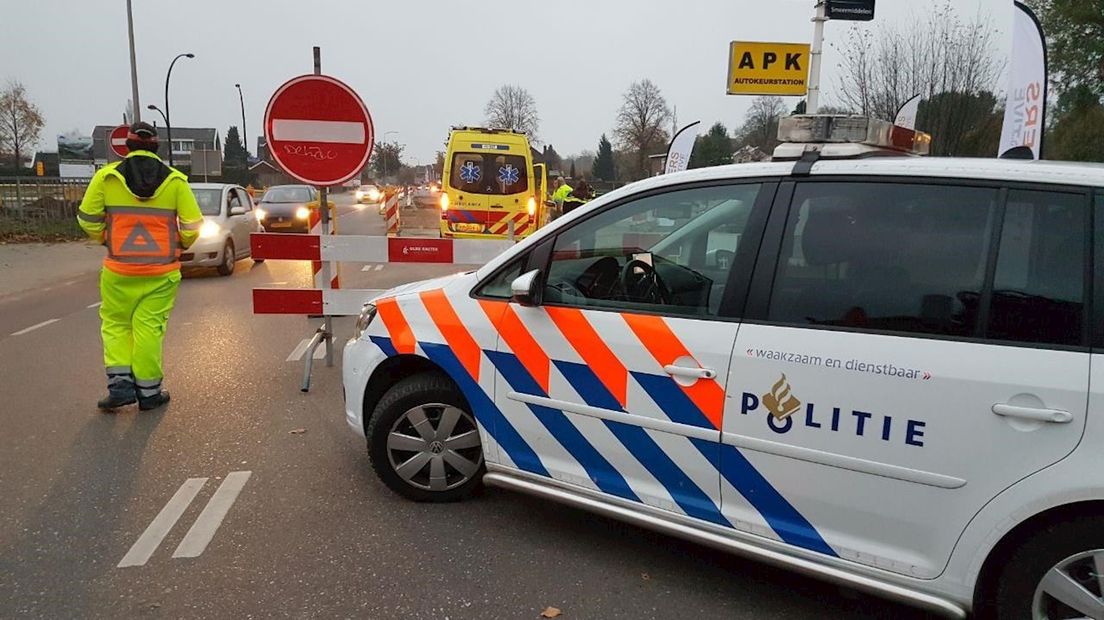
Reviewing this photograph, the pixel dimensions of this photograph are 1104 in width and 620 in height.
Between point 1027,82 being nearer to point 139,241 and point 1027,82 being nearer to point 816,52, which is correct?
point 816,52

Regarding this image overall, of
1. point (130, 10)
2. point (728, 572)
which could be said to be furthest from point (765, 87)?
point (130, 10)

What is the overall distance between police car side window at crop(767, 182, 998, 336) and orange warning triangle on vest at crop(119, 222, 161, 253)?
4.44 meters

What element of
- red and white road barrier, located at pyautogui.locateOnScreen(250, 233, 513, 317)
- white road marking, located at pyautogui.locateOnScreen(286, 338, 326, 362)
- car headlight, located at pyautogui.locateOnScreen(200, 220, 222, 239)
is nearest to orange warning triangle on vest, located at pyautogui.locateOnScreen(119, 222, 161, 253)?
red and white road barrier, located at pyautogui.locateOnScreen(250, 233, 513, 317)

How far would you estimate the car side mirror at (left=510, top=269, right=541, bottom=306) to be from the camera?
317cm

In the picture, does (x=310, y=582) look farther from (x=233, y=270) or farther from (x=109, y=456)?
(x=233, y=270)

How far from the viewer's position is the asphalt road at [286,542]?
2906 mm

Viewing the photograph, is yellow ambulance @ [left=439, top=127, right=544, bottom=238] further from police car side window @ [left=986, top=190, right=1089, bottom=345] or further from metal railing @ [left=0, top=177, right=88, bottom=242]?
police car side window @ [left=986, top=190, right=1089, bottom=345]

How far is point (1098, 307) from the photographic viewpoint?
221 centimetres

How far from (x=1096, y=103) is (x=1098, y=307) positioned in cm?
3055

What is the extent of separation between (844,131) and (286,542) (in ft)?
9.90

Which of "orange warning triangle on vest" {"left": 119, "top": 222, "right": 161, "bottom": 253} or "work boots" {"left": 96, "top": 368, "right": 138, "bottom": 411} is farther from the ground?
"orange warning triangle on vest" {"left": 119, "top": 222, "right": 161, "bottom": 253}

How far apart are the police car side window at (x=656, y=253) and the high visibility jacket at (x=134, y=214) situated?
3402 millimetres

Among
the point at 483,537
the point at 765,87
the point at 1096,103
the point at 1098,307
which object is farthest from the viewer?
the point at 1096,103

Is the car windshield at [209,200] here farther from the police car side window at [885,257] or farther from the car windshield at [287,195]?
the police car side window at [885,257]
